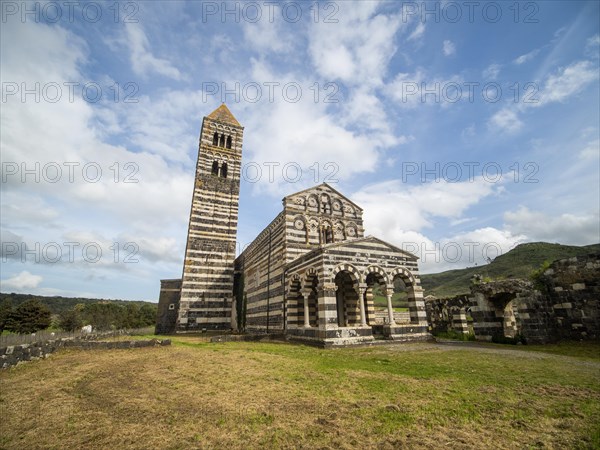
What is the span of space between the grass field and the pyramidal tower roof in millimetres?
28965

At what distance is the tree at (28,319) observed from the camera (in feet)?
131

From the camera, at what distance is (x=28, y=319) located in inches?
1591

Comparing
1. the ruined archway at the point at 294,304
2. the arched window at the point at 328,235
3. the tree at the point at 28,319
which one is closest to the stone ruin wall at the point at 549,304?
the arched window at the point at 328,235

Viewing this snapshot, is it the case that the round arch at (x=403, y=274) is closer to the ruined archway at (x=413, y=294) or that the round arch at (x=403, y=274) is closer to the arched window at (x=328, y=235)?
the ruined archway at (x=413, y=294)

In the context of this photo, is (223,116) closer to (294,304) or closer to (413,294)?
(294,304)

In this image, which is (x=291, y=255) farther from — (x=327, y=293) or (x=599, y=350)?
(x=599, y=350)

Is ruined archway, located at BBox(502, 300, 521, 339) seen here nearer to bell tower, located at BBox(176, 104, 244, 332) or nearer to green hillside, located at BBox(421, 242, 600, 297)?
bell tower, located at BBox(176, 104, 244, 332)

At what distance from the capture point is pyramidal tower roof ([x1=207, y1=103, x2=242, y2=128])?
31.8 m

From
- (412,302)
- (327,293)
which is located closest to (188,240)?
(327,293)

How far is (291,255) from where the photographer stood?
19266mm

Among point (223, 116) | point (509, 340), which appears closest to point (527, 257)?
point (509, 340)

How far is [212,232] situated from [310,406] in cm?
2488

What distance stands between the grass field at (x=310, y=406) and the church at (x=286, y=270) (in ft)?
20.9

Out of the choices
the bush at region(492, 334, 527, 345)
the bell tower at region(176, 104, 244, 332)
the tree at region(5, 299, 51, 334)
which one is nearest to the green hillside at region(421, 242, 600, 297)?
the bush at region(492, 334, 527, 345)
